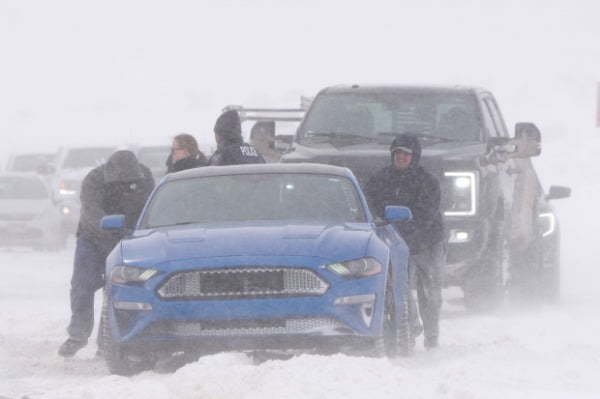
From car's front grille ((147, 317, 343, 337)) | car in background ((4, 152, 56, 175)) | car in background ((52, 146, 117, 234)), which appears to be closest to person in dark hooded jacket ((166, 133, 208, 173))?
car's front grille ((147, 317, 343, 337))

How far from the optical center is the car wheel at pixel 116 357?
9953 mm

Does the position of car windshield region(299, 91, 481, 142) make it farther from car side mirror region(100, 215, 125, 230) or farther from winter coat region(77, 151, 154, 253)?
car side mirror region(100, 215, 125, 230)

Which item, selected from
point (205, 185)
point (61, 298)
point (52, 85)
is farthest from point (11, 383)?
point (52, 85)

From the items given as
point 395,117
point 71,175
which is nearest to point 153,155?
point 71,175

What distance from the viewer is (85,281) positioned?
1256cm

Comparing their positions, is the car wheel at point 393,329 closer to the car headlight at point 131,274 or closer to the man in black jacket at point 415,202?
the car headlight at point 131,274

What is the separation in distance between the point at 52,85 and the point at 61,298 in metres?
68.7

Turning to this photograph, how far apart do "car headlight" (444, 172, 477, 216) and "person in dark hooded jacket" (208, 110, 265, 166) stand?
228cm

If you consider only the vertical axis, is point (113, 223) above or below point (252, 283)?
above

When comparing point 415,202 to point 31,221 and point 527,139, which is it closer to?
point 527,139

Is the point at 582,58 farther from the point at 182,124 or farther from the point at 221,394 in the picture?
the point at 221,394

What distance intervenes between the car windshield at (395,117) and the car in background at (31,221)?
13.3 m

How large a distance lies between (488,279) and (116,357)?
598 cm

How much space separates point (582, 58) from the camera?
75.1 metres
